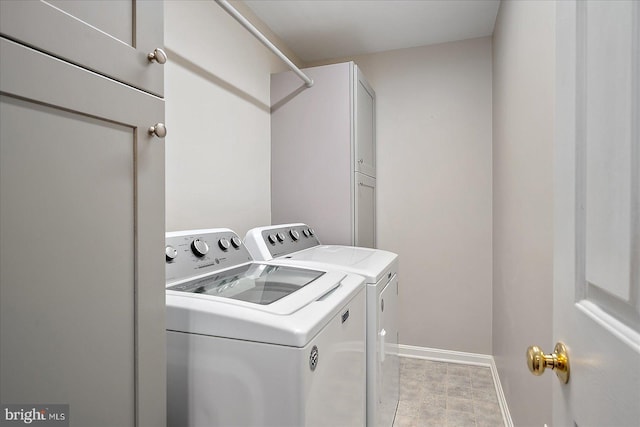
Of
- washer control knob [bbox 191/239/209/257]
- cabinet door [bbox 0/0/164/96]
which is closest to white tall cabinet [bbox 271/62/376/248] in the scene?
washer control knob [bbox 191/239/209/257]

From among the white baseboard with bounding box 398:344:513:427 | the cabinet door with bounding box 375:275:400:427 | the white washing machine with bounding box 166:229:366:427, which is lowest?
the white baseboard with bounding box 398:344:513:427

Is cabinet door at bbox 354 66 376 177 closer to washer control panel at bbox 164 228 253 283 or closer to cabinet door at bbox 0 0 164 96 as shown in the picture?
washer control panel at bbox 164 228 253 283

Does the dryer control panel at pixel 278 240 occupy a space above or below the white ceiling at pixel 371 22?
below

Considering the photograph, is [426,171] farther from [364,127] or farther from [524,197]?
[524,197]

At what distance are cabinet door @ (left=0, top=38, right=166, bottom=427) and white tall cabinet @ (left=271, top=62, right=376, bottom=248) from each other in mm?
1770

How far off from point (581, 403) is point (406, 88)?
282 cm

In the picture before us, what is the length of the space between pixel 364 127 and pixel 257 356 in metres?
2.13

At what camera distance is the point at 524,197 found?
5.35 feet

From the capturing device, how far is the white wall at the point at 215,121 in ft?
5.85

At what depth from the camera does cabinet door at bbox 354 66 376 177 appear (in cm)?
255

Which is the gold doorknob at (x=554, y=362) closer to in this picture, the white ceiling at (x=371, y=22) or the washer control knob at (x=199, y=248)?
the washer control knob at (x=199, y=248)

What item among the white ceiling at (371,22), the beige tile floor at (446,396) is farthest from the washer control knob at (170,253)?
the white ceiling at (371,22)

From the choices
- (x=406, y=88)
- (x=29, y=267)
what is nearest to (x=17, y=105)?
(x=29, y=267)

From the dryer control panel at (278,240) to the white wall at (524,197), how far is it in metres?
1.20
